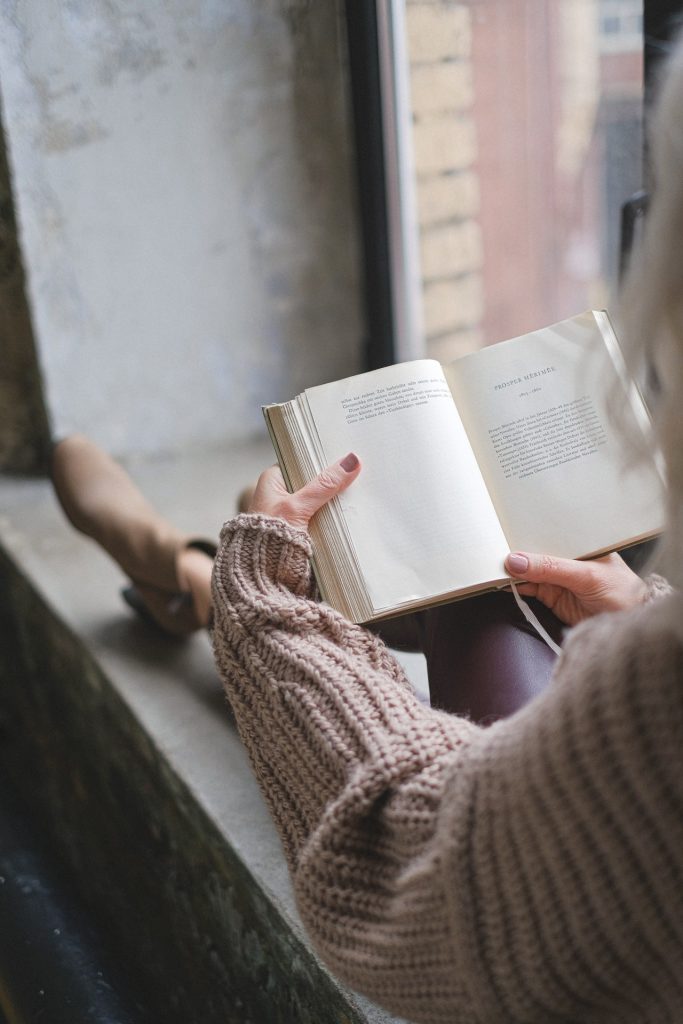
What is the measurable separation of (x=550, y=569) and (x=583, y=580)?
0.03m

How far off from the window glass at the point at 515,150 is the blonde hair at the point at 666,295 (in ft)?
2.80

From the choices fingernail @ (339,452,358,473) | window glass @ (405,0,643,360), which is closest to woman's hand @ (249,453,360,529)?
fingernail @ (339,452,358,473)

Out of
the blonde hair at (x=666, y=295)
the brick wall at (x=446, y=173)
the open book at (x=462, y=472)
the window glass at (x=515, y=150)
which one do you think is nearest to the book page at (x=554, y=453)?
the open book at (x=462, y=472)

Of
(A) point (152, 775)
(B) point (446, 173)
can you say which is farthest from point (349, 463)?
(B) point (446, 173)

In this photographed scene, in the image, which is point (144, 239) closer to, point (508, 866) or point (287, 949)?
point (287, 949)

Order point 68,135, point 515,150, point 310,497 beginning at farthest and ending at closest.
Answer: point 515,150 → point 68,135 → point 310,497

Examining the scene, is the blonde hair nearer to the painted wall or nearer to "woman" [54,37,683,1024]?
"woman" [54,37,683,1024]

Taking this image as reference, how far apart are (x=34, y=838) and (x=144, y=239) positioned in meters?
1.04

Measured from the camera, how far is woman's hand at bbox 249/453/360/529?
683 millimetres

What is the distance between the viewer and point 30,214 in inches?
63.5

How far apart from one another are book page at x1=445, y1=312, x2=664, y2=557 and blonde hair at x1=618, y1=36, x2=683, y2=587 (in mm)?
317

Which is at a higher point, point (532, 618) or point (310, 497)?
point (310, 497)

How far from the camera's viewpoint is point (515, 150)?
79.0 inches

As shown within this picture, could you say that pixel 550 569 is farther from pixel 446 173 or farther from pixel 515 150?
pixel 515 150
